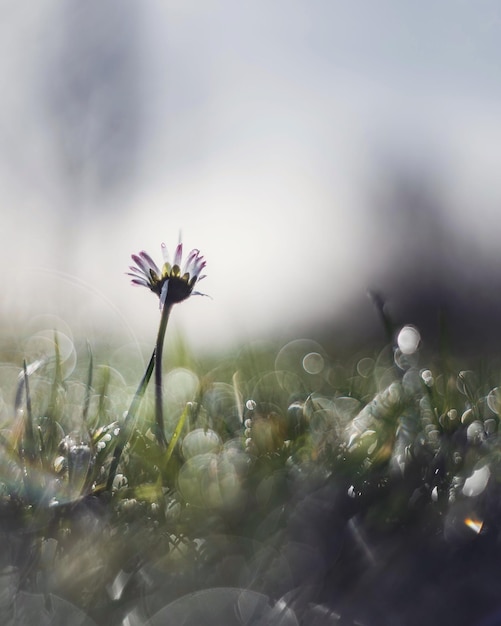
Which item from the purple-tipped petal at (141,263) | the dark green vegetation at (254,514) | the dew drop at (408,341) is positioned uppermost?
the purple-tipped petal at (141,263)

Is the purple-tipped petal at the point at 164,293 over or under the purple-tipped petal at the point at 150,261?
under

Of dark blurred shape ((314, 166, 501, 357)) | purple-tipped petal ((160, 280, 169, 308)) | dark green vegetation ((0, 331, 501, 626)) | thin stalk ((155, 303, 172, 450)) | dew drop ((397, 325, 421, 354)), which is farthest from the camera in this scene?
dark blurred shape ((314, 166, 501, 357))

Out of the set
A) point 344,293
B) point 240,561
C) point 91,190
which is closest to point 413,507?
point 240,561

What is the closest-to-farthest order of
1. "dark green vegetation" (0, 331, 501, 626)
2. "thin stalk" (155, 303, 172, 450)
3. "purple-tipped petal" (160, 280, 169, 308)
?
"dark green vegetation" (0, 331, 501, 626) < "thin stalk" (155, 303, 172, 450) < "purple-tipped petal" (160, 280, 169, 308)

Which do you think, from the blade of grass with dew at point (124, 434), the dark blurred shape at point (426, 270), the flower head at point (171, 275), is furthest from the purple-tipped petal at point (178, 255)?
the dark blurred shape at point (426, 270)

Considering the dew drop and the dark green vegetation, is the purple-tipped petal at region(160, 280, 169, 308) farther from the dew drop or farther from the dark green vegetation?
the dew drop

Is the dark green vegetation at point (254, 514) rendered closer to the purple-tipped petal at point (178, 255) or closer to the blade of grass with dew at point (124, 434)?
the blade of grass with dew at point (124, 434)

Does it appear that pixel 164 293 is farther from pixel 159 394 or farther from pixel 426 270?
pixel 426 270

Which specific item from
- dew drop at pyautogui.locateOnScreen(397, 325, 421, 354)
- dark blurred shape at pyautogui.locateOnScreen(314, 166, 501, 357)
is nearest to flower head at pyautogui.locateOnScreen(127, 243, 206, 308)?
dew drop at pyautogui.locateOnScreen(397, 325, 421, 354)
